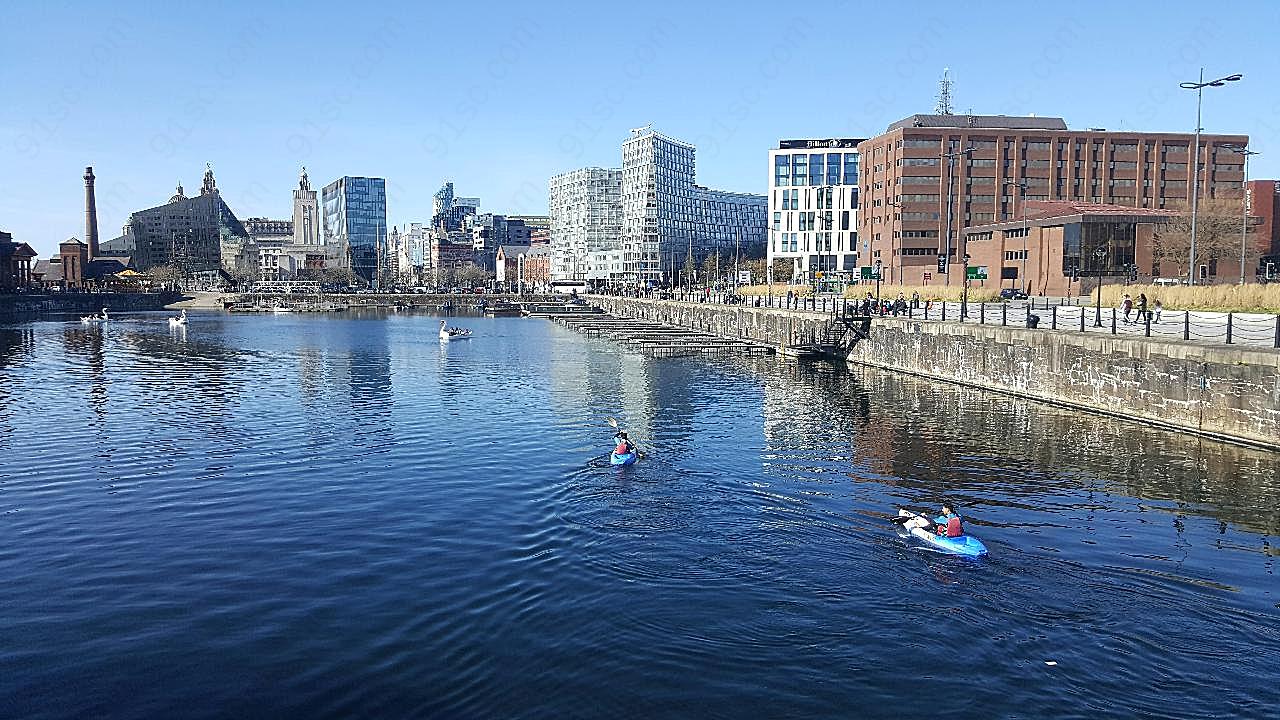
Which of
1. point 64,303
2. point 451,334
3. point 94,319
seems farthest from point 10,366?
point 64,303

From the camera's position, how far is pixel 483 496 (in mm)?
27859

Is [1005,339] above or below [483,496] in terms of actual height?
above

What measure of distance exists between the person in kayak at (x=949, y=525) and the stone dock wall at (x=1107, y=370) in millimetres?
18459

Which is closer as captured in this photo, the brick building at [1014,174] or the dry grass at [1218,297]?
the dry grass at [1218,297]

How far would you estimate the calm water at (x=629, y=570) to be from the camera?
14891 millimetres

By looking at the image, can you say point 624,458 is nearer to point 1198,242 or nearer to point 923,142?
point 1198,242

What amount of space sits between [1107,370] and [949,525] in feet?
82.2

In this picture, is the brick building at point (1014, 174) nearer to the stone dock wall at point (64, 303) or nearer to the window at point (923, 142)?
the window at point (923, 142)

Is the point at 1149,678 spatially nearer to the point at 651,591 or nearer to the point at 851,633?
the point at 851,633

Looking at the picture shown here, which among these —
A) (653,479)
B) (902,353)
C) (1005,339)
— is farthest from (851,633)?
(902,353)

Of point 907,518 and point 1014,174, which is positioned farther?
point 1014,174

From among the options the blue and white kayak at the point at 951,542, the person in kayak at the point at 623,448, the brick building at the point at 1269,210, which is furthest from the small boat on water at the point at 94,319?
the brick building at the point at 1269,210

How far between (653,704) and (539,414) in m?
32.1

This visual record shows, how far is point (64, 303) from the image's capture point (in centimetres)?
18562
